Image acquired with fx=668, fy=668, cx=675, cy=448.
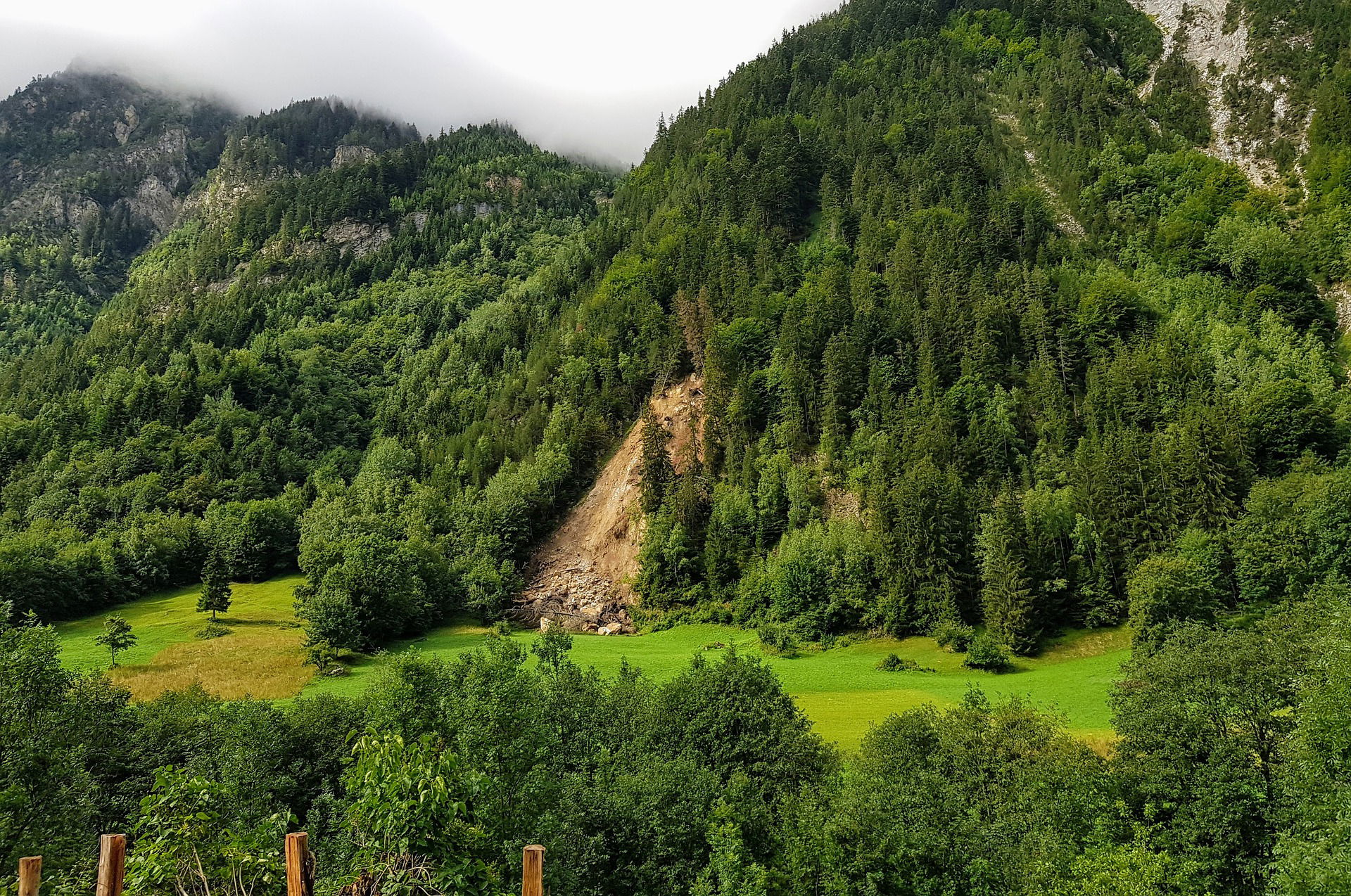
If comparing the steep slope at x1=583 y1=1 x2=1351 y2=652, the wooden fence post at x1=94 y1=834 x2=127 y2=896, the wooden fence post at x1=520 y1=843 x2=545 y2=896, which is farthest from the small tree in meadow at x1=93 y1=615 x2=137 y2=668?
the wooden fence post at x1=520 y1=843 x2=545 y2=896

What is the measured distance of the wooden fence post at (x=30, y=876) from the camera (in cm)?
693

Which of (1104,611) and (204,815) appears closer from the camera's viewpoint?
(204,815)

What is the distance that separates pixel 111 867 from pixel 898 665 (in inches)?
2352

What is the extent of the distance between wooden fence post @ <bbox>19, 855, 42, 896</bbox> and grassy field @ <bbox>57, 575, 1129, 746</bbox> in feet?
131

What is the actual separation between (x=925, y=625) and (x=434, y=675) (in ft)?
181

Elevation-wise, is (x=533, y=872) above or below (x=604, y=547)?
above

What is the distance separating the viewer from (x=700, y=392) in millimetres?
105688

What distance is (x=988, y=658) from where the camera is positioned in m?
57.6

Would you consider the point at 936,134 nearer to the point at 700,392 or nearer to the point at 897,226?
the point at 897,226

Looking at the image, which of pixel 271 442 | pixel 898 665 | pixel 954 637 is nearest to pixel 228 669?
pixel 898 665

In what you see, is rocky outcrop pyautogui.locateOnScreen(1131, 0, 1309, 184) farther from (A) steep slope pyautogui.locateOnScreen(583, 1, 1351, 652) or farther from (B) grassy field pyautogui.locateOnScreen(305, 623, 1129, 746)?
(B) grassy field pyautogui.locateOnScreen(305, 623, 1129, 746)

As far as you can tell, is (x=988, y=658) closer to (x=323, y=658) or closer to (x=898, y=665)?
(x=898, y=665)

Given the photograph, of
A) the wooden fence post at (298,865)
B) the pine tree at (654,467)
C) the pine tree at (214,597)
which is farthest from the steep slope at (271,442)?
the wooden fence post at (298,865)

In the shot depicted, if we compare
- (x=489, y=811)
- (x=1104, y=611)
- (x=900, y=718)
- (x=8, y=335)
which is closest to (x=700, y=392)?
(x=1104, y=611)
